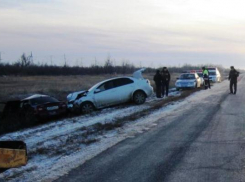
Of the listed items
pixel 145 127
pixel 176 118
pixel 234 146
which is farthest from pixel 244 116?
pixel 234 146

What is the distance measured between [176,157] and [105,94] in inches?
464

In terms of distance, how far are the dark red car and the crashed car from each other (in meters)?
1.25

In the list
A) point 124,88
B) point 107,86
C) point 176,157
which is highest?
point 107,86

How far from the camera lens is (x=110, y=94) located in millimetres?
19688

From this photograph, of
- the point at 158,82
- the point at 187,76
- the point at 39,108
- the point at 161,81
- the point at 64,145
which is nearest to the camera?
the point at 64,145

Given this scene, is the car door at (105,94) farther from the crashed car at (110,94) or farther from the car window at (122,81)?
the car window at (122,81)

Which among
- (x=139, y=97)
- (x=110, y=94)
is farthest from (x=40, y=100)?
(x=139, y=97)

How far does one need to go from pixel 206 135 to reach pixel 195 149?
1.83 m

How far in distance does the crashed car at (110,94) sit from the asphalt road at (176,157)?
686cm

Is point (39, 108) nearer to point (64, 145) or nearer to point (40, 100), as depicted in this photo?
point (40, 100)

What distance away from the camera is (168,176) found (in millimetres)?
6613

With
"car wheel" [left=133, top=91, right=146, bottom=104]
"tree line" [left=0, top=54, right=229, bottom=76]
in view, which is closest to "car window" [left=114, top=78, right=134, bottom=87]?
"car wheel" [left=133, top=91, right=146, bottom=104]

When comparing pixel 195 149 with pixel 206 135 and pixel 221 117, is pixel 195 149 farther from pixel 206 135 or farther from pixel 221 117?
pixel 221 117

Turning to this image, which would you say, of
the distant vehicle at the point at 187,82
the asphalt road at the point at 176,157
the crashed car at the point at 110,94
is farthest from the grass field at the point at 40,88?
the asphalt road at the point at 176,157
